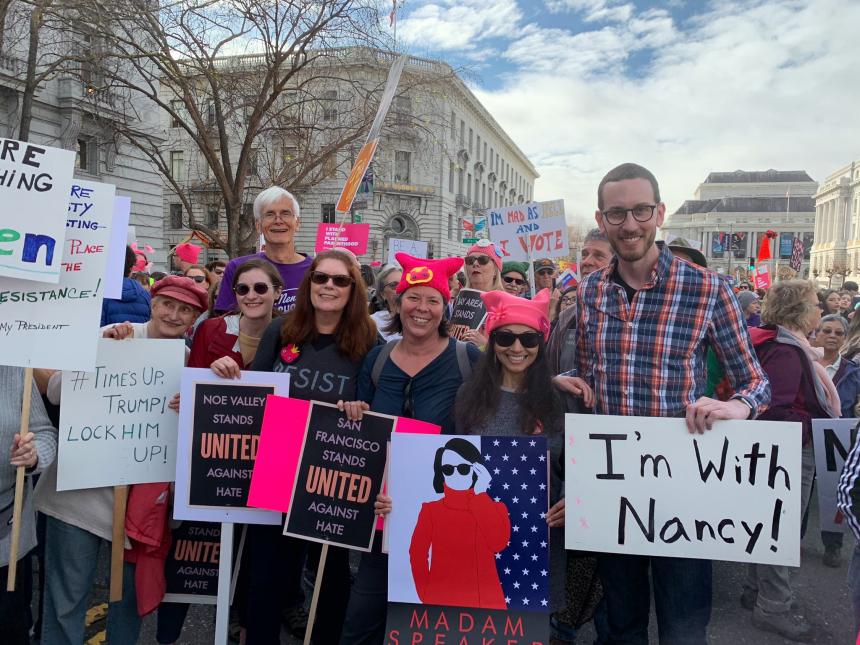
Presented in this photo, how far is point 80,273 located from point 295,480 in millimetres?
1295

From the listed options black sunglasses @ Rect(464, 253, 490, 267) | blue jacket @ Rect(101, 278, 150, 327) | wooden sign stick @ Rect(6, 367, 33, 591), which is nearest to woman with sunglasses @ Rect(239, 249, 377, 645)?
wooden sign stick @ Rect(6, 367, 33, 591)

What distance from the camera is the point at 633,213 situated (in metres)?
2.28

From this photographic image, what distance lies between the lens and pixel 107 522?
272cm

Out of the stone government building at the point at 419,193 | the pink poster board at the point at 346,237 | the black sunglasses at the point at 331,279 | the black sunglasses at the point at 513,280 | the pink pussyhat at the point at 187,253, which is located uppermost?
the stone government building at the point at 419,193

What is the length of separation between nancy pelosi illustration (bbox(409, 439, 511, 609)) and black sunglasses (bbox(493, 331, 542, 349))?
0.47 metres

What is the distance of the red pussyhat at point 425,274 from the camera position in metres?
2.66

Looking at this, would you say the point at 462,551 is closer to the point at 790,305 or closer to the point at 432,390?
the point at 432,390

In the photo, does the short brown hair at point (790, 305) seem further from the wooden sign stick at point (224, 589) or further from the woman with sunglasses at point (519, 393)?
the wooden sign stick at point (224, 589)

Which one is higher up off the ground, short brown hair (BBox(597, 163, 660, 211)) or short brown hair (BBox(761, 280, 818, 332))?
short brown hair (BBox(597, 163, 660, 211))

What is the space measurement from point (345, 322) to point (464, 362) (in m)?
0.61

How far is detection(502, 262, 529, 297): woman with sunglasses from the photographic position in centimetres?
672

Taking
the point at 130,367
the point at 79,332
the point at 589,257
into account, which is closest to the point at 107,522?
the point at 130,367

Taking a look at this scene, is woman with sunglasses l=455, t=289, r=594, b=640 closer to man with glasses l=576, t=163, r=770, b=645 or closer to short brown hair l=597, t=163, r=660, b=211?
man with glasses l=576, t=163, r=770, b=645

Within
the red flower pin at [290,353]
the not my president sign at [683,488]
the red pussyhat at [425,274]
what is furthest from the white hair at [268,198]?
the not my president sign at [683,488]
